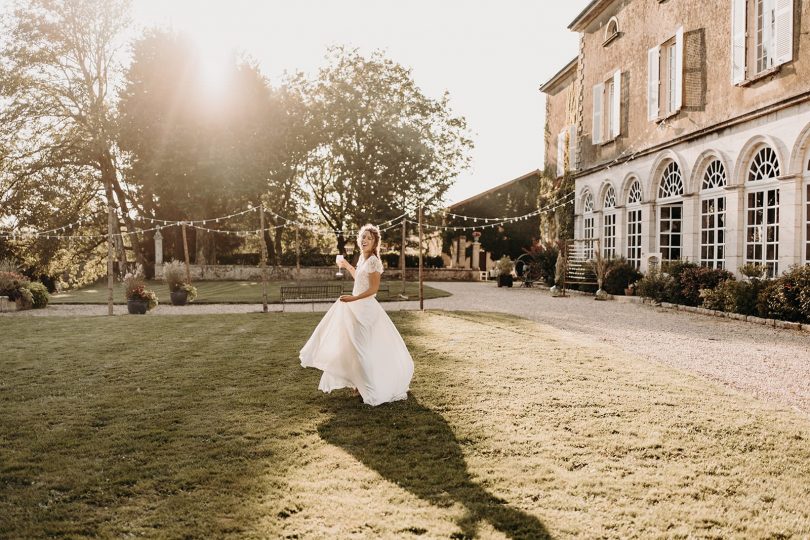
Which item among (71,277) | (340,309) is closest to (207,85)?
(71,277)

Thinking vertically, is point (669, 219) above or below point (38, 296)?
above

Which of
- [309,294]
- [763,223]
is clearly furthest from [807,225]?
[309,294]

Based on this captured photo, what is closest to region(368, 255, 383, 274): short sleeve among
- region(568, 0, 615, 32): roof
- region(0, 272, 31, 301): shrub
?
region(0, 272, 31, 301): shrub

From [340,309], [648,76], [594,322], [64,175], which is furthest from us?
[64,175]

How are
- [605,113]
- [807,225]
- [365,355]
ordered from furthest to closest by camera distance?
[605,113], [807,225], [365,355]

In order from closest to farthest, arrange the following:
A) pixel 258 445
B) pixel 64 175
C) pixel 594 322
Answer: pixel 258 445
pixel 594 322
pixel 64 175

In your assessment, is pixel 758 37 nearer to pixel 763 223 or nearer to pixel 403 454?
pixel 763 223

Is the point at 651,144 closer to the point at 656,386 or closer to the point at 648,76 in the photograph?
the point at 648,76

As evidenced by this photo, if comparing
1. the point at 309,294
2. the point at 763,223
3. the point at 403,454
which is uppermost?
the point at 763,223

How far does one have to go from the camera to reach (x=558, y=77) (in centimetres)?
2562

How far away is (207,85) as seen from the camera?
3284cm

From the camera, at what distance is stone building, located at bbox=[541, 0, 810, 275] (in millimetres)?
12117

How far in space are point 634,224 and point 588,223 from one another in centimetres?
362

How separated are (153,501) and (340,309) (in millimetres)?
2688
